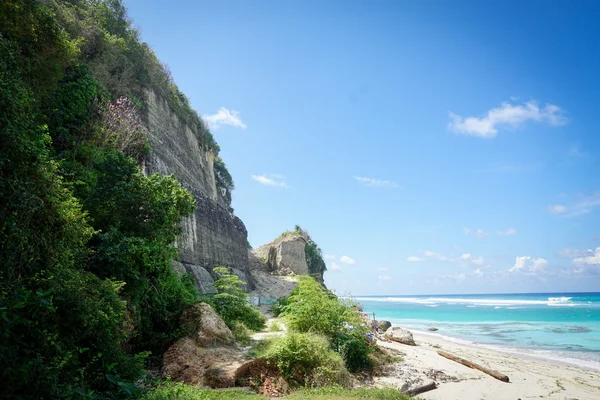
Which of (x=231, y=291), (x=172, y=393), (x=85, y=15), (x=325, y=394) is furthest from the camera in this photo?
(x=85, y=15)

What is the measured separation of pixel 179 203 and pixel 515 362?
16.1m

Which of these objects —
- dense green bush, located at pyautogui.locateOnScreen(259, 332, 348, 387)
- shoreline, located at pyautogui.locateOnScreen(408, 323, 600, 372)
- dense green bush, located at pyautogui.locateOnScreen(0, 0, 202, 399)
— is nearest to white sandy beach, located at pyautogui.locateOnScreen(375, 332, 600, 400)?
shoreline, located at pyautogui.locateOnScreen(408, 323, 600, 372)

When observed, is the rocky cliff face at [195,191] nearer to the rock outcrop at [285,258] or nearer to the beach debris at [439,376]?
the beach debris at [439,376]

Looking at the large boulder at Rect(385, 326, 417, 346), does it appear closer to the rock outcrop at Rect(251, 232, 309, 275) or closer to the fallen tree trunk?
the fallen tree trunk

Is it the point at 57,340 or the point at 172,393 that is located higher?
the point at 57,340

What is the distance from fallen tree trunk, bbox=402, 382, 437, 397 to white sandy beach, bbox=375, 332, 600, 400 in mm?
125

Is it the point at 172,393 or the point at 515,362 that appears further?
the point at 515,362

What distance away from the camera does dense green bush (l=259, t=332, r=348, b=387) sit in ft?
31.1

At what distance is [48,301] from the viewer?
5.43m

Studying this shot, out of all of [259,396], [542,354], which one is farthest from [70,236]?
[542,354]

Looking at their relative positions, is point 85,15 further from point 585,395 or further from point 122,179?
point 585,395

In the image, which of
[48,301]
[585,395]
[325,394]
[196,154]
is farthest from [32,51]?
[196,154]

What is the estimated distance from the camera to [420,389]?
10.7 metres

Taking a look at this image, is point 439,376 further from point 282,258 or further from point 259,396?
point 282,258
